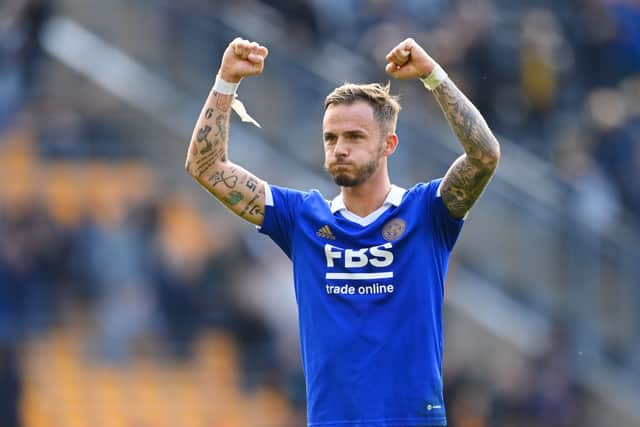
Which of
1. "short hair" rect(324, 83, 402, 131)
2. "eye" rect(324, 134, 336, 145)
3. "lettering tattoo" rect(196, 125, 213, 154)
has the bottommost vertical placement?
"eye" rect(324, 134, 336, 145)

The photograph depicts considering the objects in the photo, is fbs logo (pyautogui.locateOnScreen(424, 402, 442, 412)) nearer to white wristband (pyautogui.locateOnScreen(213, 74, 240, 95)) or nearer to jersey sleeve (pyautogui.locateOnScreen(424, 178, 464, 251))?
jersey sleeve (pyautogui.locateOnScreen(424, 178, 464, 251))

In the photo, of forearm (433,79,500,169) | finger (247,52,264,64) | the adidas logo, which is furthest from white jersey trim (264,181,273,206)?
forearm (433,79,500,169)

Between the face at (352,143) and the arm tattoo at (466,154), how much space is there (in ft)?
1.13

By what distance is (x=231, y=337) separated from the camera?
14.2 m

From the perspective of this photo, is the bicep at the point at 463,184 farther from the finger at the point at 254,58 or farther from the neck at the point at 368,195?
the finger at the point at 254,58

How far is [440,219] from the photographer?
6.54m

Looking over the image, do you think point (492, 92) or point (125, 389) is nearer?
point (125, 389)

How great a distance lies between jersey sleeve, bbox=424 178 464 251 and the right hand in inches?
38.8

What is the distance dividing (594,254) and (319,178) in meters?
3.05

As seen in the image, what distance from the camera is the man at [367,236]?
6324 millimetres

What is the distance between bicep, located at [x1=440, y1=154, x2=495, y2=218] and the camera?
6406 mm

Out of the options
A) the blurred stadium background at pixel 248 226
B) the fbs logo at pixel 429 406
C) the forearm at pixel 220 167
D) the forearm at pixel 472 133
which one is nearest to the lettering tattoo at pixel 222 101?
the forearm at pixel 220 167

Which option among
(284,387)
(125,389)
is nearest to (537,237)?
(284,387)

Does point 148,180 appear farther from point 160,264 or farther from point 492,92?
point 492,92
